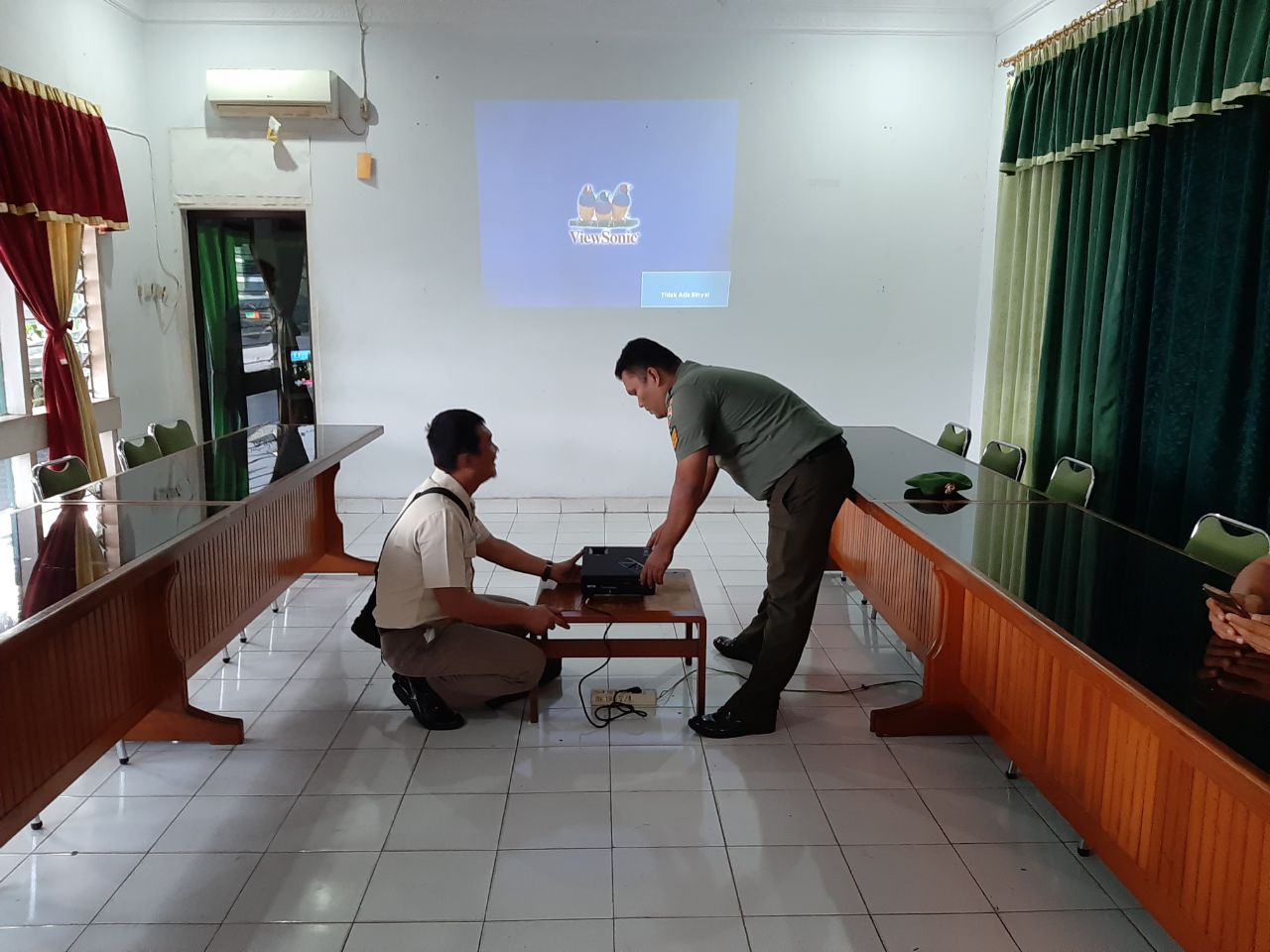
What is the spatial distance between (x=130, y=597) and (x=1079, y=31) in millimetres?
4459

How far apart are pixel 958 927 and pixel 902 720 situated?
2.85ft

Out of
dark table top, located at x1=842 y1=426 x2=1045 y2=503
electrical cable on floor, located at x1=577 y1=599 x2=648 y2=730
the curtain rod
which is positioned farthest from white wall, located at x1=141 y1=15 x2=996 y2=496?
electrical cable on floor, located at x1=577 y1=599 x2=648 y2=730

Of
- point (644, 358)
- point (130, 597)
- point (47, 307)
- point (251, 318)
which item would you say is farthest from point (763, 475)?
point (251, 318)

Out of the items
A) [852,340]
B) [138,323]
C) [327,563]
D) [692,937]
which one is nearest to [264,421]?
[138,323]

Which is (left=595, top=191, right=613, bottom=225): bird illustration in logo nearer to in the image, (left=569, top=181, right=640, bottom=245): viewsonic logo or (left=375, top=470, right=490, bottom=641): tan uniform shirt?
(left=569, top=181, right=640, bottom=245): viewsonic logo

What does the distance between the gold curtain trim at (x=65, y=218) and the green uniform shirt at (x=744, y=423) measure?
10.8 feet

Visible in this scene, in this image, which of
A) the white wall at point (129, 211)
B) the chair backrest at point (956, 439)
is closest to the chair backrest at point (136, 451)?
the white wall at point (129, 211)

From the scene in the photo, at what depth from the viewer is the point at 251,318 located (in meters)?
5.79

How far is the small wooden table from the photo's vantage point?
2.67m

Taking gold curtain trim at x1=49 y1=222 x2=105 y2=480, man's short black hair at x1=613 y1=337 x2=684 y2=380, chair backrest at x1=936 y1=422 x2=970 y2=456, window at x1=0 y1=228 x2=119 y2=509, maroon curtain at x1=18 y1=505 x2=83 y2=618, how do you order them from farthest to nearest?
gold curtain trim at x1=49 y1=222 x2=105 y2=480 < window at x1=0 y1=228 x2=119 y2=509 < chair backrest at x1=936 y1=422 x2=970 y2=456 < man's short black hair at x1=613 y1=337 x2=684 y2=380 < maroon curtain at x1=18 y1=505 x2=83 y2=618

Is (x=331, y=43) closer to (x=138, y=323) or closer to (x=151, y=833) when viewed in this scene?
(x=138, y=323)

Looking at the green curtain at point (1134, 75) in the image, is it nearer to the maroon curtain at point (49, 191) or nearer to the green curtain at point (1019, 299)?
the green curtain at point (1019, 299)

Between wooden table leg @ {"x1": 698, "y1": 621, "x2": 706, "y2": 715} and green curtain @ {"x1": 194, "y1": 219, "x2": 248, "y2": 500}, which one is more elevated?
green curtain @ {"x1": 194, "y1": 219, "x2": 248, "y2": 500}

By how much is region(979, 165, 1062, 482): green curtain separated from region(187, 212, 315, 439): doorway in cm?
409
